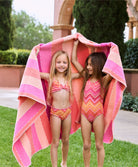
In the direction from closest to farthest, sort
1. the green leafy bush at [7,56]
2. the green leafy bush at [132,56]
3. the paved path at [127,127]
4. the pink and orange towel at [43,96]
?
the pink and orange towel at [43,96]
the paved path at [127,127]
the green leafy bush at [132,56]
the green leafy bush at [7,56]

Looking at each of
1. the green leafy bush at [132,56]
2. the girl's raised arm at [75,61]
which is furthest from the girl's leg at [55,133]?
the green leafy bush at [132,56]

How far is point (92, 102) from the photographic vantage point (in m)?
3.03

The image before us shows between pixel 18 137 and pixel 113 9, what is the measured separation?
6.86 metres

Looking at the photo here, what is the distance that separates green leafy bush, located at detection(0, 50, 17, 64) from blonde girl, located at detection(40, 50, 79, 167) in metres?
11.4

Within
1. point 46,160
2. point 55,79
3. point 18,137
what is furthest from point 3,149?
point 55,79

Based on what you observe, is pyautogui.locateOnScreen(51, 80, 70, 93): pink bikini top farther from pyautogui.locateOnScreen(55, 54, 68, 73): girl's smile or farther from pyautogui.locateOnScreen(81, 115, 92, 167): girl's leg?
pyautogui.locateOnScreen(81, 115, 92, 167): girl's leg

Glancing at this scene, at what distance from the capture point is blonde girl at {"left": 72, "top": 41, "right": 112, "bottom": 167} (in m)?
3.02

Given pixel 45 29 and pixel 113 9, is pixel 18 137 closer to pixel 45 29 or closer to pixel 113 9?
pixel 113 9

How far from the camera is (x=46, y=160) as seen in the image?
3.75 meters

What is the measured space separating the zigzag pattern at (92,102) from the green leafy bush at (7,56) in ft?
38.0

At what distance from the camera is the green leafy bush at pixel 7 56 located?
551 inches

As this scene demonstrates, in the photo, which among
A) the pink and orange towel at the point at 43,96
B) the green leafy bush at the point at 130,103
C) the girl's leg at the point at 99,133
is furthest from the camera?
the green leafy bush at the point at 130,103

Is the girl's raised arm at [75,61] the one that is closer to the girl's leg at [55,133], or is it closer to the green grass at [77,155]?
the girl's leg at [55,133]

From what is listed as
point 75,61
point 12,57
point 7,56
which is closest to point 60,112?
point 75,61
